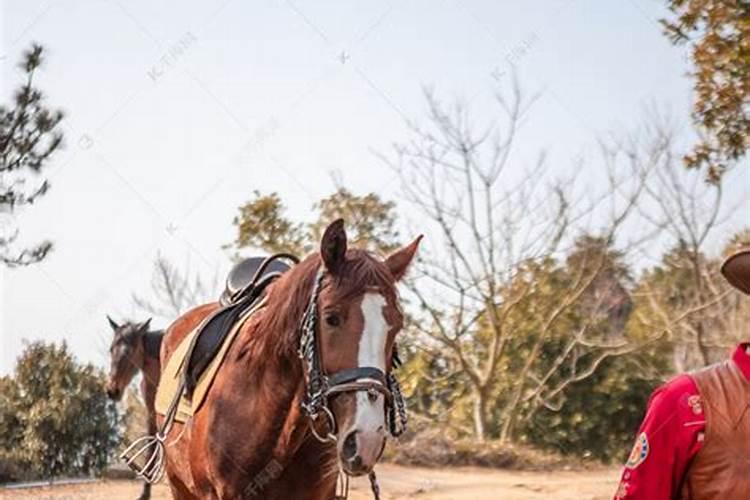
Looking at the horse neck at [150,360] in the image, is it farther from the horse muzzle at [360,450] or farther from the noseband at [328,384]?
the horse muzzle at [360,450]

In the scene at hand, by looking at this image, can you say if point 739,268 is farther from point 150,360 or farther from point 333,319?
point 150,360

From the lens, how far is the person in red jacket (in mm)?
2488

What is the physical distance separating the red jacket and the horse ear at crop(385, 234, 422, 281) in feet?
6.46

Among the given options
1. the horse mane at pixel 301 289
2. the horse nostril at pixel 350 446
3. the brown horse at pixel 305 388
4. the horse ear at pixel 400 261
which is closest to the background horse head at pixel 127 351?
the brown horse at pixel 305 388

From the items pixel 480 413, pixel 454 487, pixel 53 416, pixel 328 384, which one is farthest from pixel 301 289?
pixel 480 413

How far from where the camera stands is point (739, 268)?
2.65 meters

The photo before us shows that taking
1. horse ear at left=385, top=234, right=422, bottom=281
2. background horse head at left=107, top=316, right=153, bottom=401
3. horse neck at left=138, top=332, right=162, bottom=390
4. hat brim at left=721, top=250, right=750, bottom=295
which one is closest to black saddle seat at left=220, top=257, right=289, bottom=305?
horse ear at left=385, top=234, right=422, bottom=281

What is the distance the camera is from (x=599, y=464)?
1789 cm

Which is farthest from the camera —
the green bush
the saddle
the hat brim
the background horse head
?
the green bush

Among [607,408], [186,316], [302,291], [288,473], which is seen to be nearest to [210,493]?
[288,473]

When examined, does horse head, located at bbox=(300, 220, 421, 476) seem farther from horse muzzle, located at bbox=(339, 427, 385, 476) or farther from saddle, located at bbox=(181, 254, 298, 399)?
saddle, located at bbox=(181, 254, 298, 399)

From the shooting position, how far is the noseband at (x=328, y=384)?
3.97 m

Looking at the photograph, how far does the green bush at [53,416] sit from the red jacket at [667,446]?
532 inches

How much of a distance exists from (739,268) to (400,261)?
200cm
